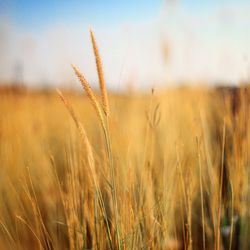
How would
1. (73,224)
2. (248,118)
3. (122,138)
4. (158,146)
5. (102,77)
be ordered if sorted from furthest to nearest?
1. (158,146)
2. (248,118)
3. (122,138)
4. (73,224)
5. (102,77)

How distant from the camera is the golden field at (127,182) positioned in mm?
800

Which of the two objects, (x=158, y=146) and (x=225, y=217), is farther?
(x=158, y=146)

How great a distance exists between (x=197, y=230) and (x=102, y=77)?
1.14 m

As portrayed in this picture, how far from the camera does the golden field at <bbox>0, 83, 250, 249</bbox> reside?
0.80 metres

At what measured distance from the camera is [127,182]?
2.78 ft

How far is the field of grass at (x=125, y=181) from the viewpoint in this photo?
79cm

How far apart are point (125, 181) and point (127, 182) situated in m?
0.09

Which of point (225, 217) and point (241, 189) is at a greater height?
point (241, 189)

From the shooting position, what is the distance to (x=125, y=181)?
29.8 inches

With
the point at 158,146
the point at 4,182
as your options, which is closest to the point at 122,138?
the point at 4,182

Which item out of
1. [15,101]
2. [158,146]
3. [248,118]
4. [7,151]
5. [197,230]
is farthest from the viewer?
[15,101]

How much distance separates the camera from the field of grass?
79 centimetres

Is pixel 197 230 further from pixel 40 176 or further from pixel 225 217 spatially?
pixel 40 176

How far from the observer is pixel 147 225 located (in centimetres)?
87
